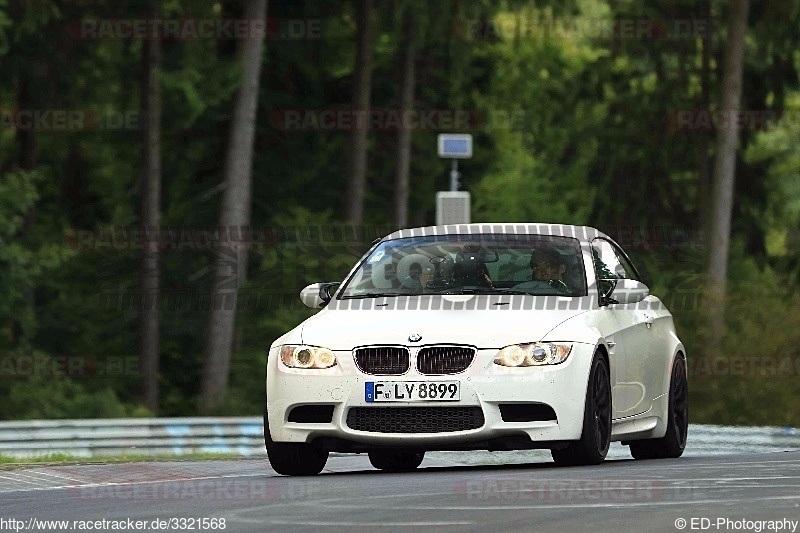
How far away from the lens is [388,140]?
52719 millimetres

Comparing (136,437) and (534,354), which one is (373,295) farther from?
(136,437)

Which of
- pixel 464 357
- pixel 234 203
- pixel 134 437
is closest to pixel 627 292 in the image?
pixel 464 357

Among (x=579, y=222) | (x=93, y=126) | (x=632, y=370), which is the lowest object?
(x=579, y=222)

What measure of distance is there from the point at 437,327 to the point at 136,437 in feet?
39.6

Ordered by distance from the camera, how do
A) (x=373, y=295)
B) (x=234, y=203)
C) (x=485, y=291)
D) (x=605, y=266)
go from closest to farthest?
(x=485, y=291)
(x=373, y=295)
(x=605, y=266)
(x=234, y=203)

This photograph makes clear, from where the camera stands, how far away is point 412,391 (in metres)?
13.3

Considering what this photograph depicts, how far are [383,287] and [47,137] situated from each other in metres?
37.2

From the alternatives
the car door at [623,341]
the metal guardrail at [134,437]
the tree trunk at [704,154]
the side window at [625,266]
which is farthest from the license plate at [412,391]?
the tree trunk at [704,154]

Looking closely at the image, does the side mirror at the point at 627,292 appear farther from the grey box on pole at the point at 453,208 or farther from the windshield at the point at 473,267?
the grey box on pole at the point at 453,208

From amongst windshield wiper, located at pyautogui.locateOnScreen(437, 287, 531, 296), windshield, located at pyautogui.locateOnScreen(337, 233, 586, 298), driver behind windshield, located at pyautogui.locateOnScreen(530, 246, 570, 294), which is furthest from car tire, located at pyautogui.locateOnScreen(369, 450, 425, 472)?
driver behind windshield, located at pyautogui.locateOnScreen(530, 246, 570, 294)

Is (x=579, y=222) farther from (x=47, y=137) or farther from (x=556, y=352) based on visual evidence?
(x=556, y=352)

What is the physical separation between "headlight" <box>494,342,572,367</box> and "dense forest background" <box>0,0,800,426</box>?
24818 mm

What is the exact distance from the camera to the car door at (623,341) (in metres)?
14.4

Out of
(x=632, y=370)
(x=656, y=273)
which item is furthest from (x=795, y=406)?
(x=632, y=370)
